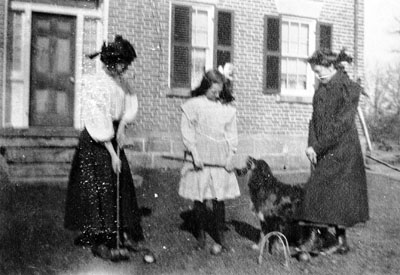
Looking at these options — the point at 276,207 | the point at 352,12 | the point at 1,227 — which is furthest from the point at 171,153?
the point at 352,12

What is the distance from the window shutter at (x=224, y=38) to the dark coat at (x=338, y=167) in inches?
66.4

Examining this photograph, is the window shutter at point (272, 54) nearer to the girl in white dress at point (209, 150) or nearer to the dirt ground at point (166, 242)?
the dirt ground at point (166, 242)

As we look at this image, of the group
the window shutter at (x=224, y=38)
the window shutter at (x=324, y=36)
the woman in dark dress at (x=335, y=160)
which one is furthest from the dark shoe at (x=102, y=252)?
the window shutter at (x=324, y=36)

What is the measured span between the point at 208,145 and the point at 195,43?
1.89 metres

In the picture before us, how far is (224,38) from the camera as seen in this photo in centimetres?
466

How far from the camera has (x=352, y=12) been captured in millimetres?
4938

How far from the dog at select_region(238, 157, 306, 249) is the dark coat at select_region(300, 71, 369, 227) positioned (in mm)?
214

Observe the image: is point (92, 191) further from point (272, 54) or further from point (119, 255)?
point (272, 54)

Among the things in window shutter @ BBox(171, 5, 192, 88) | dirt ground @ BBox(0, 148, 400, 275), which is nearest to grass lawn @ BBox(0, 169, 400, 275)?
dirt ground @ BBox(0, 148, 400, 275)

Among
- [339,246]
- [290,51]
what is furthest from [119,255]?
[290,51]

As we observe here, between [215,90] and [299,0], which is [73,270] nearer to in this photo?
[215,90]

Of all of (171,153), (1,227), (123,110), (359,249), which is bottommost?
(359,249)

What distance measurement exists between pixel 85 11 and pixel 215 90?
2.21 m

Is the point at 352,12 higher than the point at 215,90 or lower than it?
higher
